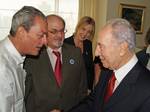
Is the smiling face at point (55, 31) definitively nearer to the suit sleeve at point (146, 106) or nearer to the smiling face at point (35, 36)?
the smiling face at point (35, 36)

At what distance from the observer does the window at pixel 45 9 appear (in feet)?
16.0

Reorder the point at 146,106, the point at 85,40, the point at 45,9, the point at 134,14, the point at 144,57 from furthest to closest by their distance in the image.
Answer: the point at 134,14 → the point at 45,9 → the point at 85,40 → the point at 144,57 → the point at 146,106

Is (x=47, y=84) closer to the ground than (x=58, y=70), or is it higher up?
closer to the ground

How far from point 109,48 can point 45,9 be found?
322 cm

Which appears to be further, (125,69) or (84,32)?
(84,32)

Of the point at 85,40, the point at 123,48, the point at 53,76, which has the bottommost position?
the point at 53,76

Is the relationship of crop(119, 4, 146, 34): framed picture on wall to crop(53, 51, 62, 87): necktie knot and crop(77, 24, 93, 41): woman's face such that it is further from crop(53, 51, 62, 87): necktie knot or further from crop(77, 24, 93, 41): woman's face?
crop(53, 51, 62, 87): necktie knot

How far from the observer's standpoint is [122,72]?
7.17ft

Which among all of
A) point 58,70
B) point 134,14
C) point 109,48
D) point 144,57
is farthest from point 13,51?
point 134,14

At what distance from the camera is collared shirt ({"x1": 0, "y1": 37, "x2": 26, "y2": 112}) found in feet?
6.72

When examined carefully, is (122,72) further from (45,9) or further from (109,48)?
(45,9)

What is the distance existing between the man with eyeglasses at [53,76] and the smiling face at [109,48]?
76 cm

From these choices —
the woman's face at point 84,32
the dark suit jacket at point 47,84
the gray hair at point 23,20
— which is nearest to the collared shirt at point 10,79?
the gray hair at point 23,20

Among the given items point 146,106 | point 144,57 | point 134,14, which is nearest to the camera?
point 146,106
